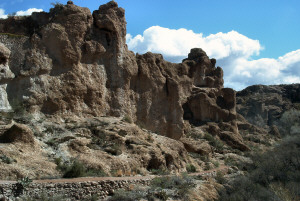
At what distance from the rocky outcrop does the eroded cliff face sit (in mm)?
35028

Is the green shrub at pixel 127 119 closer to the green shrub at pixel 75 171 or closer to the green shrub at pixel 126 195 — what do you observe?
the green shrub at pixel 75 171

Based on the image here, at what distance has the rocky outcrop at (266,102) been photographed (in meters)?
64.1

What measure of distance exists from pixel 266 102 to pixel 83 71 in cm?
5424

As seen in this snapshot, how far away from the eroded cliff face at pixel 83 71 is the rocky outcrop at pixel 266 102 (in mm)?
35028

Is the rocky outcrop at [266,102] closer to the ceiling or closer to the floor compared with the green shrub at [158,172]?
closer to the ceiling

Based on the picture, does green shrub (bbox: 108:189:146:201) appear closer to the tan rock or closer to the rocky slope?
the tan rock

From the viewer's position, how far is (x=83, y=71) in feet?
75.9

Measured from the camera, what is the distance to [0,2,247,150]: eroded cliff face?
2048 cm

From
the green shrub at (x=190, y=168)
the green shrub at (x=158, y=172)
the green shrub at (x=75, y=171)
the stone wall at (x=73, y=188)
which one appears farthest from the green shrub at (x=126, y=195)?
the green shrub at (x=190, y=168)

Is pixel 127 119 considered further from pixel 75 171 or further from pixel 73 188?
pixel 73 188

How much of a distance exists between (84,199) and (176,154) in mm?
11234

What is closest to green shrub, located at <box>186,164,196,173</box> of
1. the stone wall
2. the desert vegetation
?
the desert vegetation

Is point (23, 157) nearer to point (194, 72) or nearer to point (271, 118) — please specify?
point (194, 72)

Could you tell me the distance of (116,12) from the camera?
26672mm
